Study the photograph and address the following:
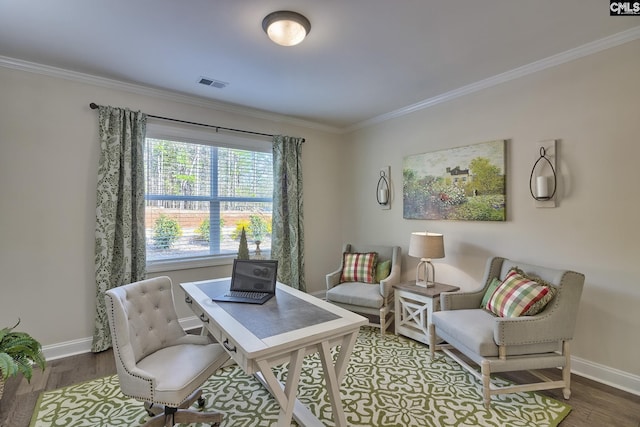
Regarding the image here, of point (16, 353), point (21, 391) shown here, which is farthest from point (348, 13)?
point (21, 391)

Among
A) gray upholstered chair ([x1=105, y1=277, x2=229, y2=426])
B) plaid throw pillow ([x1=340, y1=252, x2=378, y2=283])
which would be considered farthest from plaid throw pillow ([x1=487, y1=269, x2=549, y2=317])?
gray upholstered chair ([x1=105, y1=277, x2=229, y2=426])

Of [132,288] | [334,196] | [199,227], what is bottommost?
[132,288]

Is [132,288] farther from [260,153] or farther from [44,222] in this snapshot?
[260,153]

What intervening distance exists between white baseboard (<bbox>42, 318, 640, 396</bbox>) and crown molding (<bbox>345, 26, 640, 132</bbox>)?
247 cm

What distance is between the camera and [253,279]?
2.29 m

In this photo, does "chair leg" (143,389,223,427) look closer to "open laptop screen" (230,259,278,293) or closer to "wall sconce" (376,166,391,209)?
"open laptop screen" (230,259,278,293)

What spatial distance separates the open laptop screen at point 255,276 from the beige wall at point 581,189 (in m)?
2.13

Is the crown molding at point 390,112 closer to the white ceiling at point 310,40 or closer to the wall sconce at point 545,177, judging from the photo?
the white ceiling at point 310,40

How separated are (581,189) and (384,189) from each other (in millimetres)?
2074

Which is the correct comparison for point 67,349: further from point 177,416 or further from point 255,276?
point 255,276

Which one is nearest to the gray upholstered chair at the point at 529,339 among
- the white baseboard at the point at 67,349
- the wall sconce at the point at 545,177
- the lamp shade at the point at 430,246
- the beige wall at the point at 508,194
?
the beige wall at the point at 508,194

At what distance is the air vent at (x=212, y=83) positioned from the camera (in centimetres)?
299

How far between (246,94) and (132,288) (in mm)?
2342

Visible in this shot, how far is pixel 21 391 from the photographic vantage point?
7.44 ft
